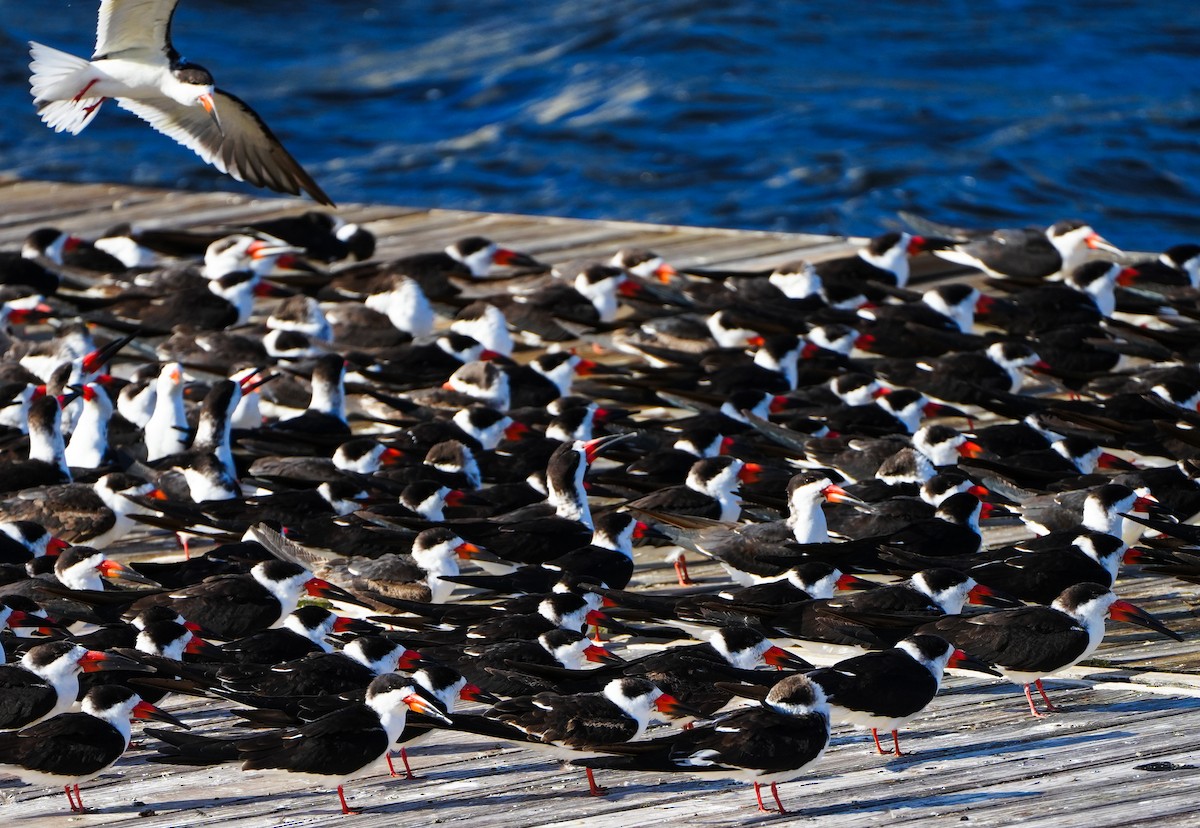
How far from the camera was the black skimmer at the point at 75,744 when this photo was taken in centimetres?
605

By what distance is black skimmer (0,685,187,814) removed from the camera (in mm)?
6051

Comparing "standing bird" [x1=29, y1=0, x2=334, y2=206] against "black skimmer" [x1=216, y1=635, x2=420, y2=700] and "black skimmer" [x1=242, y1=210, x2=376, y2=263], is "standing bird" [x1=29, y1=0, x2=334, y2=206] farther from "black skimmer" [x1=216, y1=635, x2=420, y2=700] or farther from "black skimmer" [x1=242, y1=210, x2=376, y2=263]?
"black skimmer" [x1=242, y1=210, x2=376, y2=263]

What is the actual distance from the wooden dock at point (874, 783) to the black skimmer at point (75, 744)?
0.17 m

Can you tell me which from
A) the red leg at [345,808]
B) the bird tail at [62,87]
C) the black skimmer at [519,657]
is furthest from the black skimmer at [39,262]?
the red leg at [345,808]

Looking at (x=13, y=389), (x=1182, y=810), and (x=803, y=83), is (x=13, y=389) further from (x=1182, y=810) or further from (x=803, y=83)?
(x=803, y=83)

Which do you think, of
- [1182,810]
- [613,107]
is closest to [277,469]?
[1182,810]

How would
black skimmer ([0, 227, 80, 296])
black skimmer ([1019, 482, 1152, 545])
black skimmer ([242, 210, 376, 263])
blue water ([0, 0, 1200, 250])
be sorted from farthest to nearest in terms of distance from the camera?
blue water ([0, 0, 1200, 250]) < black skimmer ([242, 210, 376, 263]) < black skimmer ([0, 227, 80, 296]) < black skimmer ([1019, 482, 1152, 545])

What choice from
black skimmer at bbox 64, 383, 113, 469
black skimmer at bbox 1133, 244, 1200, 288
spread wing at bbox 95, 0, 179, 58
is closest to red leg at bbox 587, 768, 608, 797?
spread wing at bbox 95, 0, 179, 58

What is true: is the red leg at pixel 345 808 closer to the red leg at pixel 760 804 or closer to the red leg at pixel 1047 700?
the red leg at pixel 760 804

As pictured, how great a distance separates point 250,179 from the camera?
9969mm

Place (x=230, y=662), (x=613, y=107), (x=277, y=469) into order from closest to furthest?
1. (x=230, y=662)
2. (x=277, y=469)
3. (x=613, y=107)

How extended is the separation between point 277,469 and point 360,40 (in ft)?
82.4

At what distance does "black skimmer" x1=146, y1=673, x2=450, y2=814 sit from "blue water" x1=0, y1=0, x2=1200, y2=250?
18070 millimetres

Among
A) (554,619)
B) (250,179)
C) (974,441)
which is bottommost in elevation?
(974,441)
